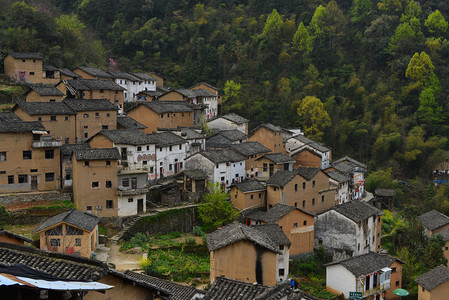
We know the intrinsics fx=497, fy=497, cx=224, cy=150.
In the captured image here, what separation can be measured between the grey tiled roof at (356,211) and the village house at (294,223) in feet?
6.28

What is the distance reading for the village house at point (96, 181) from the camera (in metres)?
25.7

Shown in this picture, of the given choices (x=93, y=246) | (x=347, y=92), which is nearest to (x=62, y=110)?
(x=93, y=246)

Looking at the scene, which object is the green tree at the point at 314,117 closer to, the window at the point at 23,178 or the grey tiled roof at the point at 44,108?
the grey tiled roof at the point at 44,108

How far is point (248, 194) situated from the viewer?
30500 millimetres

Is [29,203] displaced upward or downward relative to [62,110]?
downward

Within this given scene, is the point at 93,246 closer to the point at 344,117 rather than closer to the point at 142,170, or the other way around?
the point at 142,170

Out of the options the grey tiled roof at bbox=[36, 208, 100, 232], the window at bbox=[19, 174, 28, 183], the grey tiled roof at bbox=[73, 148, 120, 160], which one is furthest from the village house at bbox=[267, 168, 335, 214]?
the window at bbox=[19, 174, 28, 183]

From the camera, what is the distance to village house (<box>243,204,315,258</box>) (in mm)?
27484

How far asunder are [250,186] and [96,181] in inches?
380

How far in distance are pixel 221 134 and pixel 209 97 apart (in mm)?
9117

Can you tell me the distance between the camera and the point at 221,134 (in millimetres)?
37062

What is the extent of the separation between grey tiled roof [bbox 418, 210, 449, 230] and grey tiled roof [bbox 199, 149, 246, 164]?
44.8 feet

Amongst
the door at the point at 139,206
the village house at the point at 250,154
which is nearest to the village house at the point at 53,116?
the door at the point at 139,206

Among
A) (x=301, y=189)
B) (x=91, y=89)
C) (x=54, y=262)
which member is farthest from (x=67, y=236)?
(x=91, y=89)
